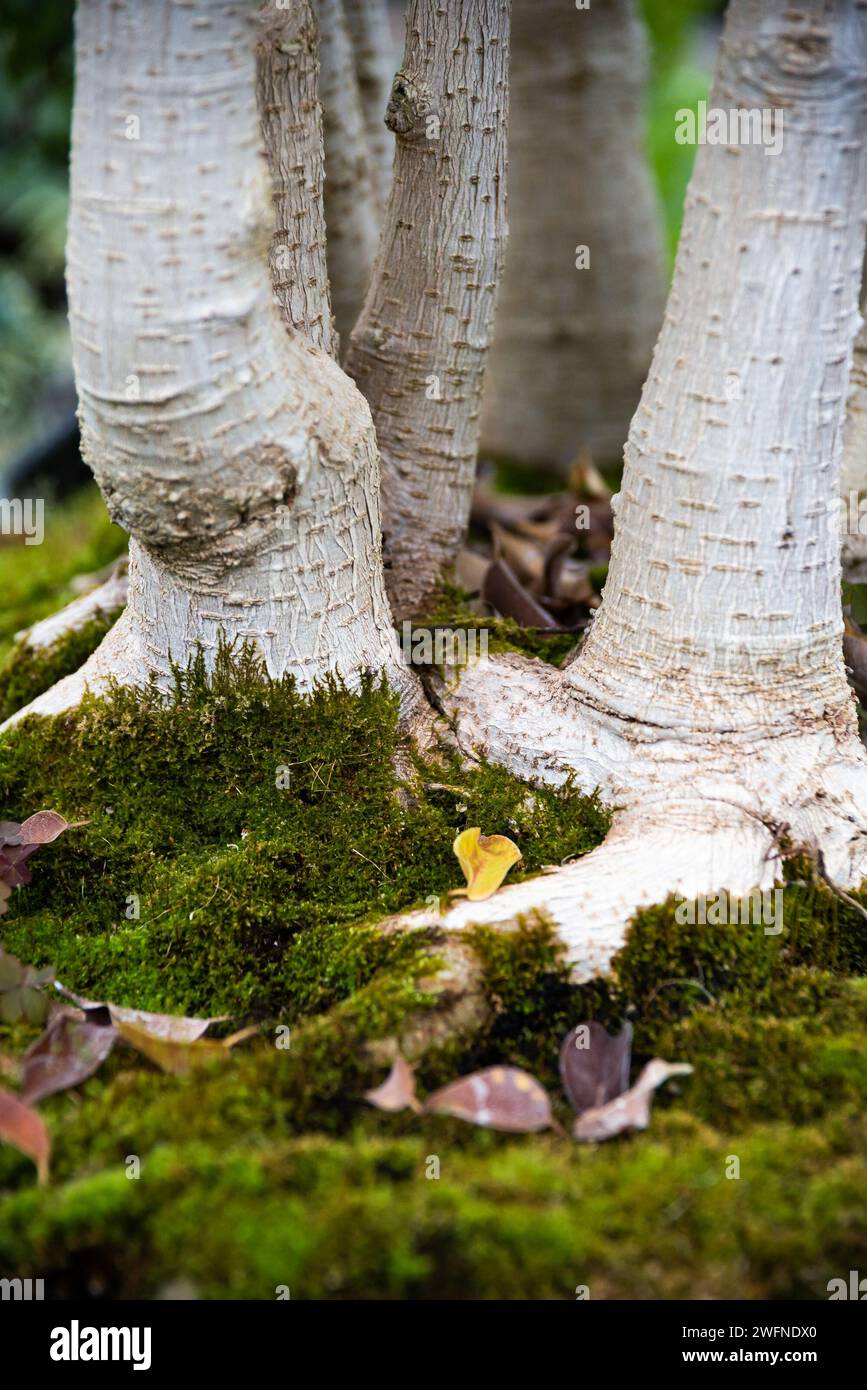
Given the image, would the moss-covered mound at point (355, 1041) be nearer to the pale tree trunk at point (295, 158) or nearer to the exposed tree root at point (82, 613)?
the exposed tree root at point (82, 613)

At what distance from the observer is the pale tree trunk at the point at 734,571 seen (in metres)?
1.93

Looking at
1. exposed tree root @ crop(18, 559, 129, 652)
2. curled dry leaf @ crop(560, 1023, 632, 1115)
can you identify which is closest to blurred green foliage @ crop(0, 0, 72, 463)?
exposed tree root @ crop(18, 559, 129, 652)

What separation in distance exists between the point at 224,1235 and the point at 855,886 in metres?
1.36

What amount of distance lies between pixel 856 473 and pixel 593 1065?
1.81 meters

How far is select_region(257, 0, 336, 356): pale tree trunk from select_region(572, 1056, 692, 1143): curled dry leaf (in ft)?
5.50

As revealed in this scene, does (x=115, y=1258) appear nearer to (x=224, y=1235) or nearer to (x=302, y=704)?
(x=224, y=1235)

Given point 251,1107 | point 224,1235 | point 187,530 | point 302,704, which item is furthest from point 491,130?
point 224,1235

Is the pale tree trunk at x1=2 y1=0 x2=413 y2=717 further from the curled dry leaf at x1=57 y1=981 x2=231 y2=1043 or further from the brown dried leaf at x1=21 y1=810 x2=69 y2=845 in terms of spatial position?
the curled dry leaf at x1=57 y1=981 x2=231 y2=1043

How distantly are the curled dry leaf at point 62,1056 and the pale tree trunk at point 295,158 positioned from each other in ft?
4.89

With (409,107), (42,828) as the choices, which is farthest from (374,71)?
(42,828)

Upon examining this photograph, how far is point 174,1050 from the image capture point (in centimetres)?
181

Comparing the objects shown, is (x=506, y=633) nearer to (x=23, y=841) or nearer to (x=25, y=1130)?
(x=23, y=841)

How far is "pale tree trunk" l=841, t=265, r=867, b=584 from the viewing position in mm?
2816

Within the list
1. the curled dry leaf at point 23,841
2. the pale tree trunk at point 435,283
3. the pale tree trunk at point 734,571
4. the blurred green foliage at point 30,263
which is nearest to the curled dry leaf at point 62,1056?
the curled dry leaf at point 23,841
